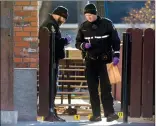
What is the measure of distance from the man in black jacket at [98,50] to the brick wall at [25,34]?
73 centimetres

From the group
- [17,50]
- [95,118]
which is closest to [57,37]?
[17,50]

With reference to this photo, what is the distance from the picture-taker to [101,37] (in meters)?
7.24

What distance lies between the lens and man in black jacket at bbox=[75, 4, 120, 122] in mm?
7230

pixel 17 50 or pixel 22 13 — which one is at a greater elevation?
pixel 22 13

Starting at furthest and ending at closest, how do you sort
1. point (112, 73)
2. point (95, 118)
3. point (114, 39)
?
1. point (95, 118)
2. point (112, 73)
3. point (114, 39)

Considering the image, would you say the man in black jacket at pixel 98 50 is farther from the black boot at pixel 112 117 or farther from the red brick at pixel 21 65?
the red brick at pixel 21 65

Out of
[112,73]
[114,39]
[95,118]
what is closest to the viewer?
[114,39]

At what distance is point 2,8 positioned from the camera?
7332 millimetres

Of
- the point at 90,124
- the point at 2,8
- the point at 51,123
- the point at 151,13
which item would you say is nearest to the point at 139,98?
the point at 90,124

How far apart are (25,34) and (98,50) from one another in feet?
3.99

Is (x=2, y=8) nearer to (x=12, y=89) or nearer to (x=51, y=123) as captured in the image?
(x=12, y=89)

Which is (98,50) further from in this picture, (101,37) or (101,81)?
(101,81)

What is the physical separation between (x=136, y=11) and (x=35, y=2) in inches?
700

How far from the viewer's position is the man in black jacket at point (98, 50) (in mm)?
7230
